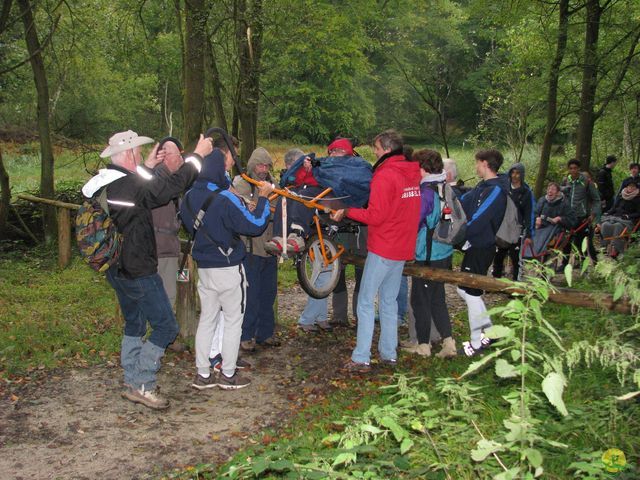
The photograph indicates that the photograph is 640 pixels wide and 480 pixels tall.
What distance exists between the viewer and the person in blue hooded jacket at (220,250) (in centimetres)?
545

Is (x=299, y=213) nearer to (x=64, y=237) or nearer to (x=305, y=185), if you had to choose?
(x=305, y=185)

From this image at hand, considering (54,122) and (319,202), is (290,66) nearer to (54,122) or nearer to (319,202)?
(54,122)

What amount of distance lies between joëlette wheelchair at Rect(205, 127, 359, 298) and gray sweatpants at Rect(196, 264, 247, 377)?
90 centimetres

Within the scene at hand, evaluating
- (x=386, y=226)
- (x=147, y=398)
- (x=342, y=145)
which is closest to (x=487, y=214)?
(x=386, y=226)

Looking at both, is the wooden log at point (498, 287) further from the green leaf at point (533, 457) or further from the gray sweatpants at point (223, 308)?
the green leaf at point (533, 457)

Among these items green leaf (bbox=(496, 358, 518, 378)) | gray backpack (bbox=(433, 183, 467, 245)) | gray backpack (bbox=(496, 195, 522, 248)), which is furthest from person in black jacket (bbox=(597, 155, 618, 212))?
green leaf (bbox=(496, 358, 518, 378))

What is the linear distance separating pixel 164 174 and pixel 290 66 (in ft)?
39.5

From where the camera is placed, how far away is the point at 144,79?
25.2 m

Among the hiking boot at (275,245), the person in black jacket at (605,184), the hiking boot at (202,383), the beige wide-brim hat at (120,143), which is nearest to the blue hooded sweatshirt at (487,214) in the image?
the hiking boot at (275,245)

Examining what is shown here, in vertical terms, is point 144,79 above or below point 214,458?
above

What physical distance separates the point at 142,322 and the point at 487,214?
3.46 m

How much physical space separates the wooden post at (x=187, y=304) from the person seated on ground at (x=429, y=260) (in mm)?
2485

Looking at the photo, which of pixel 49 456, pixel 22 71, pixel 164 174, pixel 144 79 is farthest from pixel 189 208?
pixel 144 79

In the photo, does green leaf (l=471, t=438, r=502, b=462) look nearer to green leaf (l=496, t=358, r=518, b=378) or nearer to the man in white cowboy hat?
green leaf (l=496, t=358, r=518, b=378)
